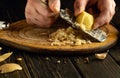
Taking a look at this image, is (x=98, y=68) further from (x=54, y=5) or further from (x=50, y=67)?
(x=54, y=5)

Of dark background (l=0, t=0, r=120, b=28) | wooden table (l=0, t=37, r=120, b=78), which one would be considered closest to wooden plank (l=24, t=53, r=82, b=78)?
wooden table (l=0, t=37, r=120, b=78)

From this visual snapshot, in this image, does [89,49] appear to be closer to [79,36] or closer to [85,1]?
[79,36]

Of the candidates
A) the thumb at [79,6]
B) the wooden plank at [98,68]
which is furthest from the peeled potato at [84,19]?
the wooden plank at [98,68]

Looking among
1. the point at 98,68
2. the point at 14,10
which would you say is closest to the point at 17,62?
the point at 98,68

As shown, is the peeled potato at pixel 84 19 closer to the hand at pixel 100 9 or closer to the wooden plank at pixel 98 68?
the hand at pixel 100 9

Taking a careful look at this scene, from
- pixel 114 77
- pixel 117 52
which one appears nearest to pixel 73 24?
pixel 117 52
